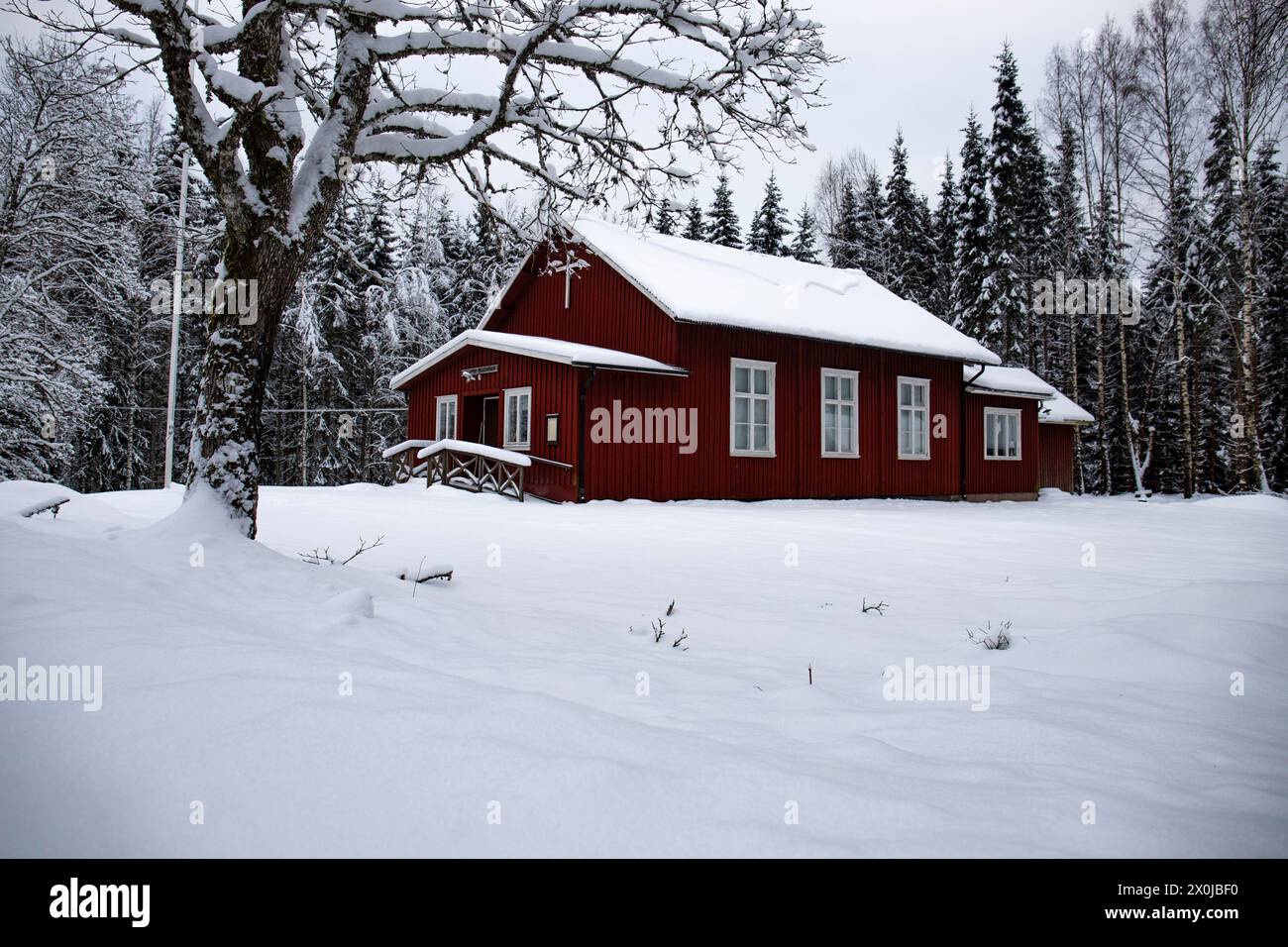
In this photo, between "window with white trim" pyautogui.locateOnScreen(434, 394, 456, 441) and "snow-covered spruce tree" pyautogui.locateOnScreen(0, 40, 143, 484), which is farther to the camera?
"window with white trim" pyautogui.locateOnScreen(434, 394, 456, 441)

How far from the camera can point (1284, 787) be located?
2.19 metres

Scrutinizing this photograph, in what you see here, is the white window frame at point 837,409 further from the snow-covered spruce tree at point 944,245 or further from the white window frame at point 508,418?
the snow-covered spruce tree at point 944,245

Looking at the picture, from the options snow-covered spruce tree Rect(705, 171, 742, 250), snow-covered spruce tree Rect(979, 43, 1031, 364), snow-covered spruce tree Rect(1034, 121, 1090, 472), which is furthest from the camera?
snow-covered spruce tree Rect(705, 171, 742, 250)

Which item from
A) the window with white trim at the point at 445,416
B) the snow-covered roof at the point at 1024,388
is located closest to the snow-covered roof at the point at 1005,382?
the snow-covered roof at the point at 1024,388

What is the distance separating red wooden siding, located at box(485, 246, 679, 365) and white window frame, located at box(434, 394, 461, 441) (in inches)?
110

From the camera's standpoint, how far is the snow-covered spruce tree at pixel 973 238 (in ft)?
92.0

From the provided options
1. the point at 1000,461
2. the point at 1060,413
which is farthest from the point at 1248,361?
the point at 1060,413

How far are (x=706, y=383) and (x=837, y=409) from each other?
3.84 m

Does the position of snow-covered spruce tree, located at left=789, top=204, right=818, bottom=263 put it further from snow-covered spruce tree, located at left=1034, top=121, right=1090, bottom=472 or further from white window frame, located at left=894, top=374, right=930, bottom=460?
white window frame, located at left=894, top=374, right=930, bottom=460

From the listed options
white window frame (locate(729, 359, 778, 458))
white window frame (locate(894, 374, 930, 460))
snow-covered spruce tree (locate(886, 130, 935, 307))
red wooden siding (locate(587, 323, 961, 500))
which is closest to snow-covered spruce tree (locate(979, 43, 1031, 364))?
snow-covered spruce tree (locate(886, 130, 935, 307))

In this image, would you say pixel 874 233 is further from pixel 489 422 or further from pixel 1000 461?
pixel 489 422

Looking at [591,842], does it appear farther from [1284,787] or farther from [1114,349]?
[1114,349]

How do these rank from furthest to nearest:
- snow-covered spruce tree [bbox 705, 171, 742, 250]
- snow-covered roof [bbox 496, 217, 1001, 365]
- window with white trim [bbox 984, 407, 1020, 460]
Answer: snow-covered spruce tree [bbox 705, 171, 742, 250], window with white trim [bbox 984, 407, 1020, 460], snow-covered roof [bbox 496, 217, 1001, 365]

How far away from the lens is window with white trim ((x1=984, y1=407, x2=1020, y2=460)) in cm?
2123
